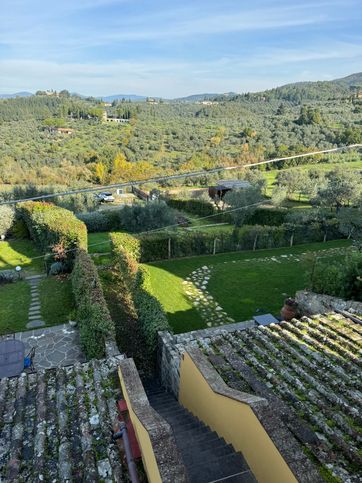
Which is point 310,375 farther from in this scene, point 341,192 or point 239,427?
point 341,192

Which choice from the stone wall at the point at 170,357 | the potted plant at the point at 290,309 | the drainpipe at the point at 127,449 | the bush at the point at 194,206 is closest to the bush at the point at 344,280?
the potted plant at the point at 290,309

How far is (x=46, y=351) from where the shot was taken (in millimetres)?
9484

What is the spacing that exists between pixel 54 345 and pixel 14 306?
11.0ft

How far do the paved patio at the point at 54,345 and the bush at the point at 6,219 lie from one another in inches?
527

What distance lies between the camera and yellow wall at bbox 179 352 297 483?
119 inches

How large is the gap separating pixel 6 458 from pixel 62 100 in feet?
313

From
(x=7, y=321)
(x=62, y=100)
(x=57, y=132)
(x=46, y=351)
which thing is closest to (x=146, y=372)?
(x=46, y=351)

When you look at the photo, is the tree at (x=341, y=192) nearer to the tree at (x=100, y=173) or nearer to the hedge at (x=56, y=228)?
the hedge at (x=56, y=228)

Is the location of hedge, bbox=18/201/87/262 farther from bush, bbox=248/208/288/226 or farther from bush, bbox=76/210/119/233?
bush, bbox=248/208/288/226

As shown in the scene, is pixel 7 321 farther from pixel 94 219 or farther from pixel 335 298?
pixel 94 219

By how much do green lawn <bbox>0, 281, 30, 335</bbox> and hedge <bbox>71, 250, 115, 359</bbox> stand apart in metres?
2.02

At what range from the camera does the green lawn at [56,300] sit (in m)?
11.3

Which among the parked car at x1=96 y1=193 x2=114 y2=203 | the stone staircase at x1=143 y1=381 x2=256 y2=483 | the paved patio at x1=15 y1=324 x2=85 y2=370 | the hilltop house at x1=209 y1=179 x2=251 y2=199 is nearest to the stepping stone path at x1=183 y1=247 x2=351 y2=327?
the paved patio at x1=15 y1=324 x2=85 y2=370

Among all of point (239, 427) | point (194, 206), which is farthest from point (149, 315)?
point (194, 206)
